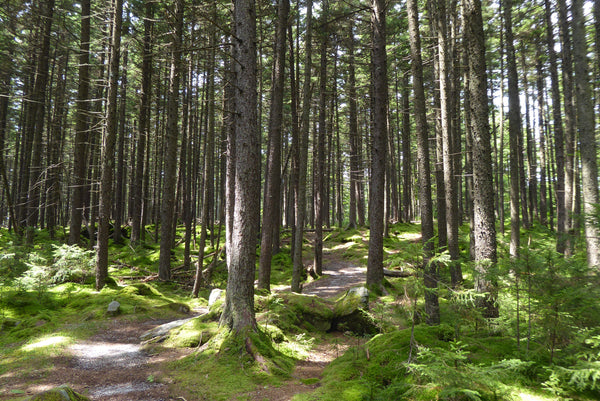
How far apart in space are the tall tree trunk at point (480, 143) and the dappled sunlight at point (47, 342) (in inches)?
373

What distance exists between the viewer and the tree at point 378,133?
36.0 feet

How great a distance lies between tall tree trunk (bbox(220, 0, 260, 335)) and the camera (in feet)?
20.4

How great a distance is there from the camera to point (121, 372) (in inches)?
230

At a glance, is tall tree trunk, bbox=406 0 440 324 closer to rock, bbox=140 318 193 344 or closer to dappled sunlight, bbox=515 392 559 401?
dappled sunlight, bbox=515 392 559 401

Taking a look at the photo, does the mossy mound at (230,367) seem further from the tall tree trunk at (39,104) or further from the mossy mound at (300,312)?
the tall tree trunk at (39,104)

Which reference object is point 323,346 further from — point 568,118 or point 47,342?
point 568,118

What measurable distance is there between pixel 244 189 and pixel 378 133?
21.9 ft

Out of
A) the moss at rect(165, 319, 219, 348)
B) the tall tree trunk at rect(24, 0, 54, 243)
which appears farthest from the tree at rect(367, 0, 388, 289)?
the tall tree trunk at rect(24, 0, 54, 243)

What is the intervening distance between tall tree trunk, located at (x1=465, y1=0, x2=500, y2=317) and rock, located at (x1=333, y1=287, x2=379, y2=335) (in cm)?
351

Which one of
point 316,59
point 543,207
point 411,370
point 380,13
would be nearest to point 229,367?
point 411,370

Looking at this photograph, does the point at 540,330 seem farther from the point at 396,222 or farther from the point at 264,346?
the point at 396,222

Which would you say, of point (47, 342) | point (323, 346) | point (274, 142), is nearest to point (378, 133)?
point (274, 142)

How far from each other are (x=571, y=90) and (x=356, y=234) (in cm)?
1538

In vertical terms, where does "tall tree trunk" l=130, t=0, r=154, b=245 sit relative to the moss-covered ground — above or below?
above
